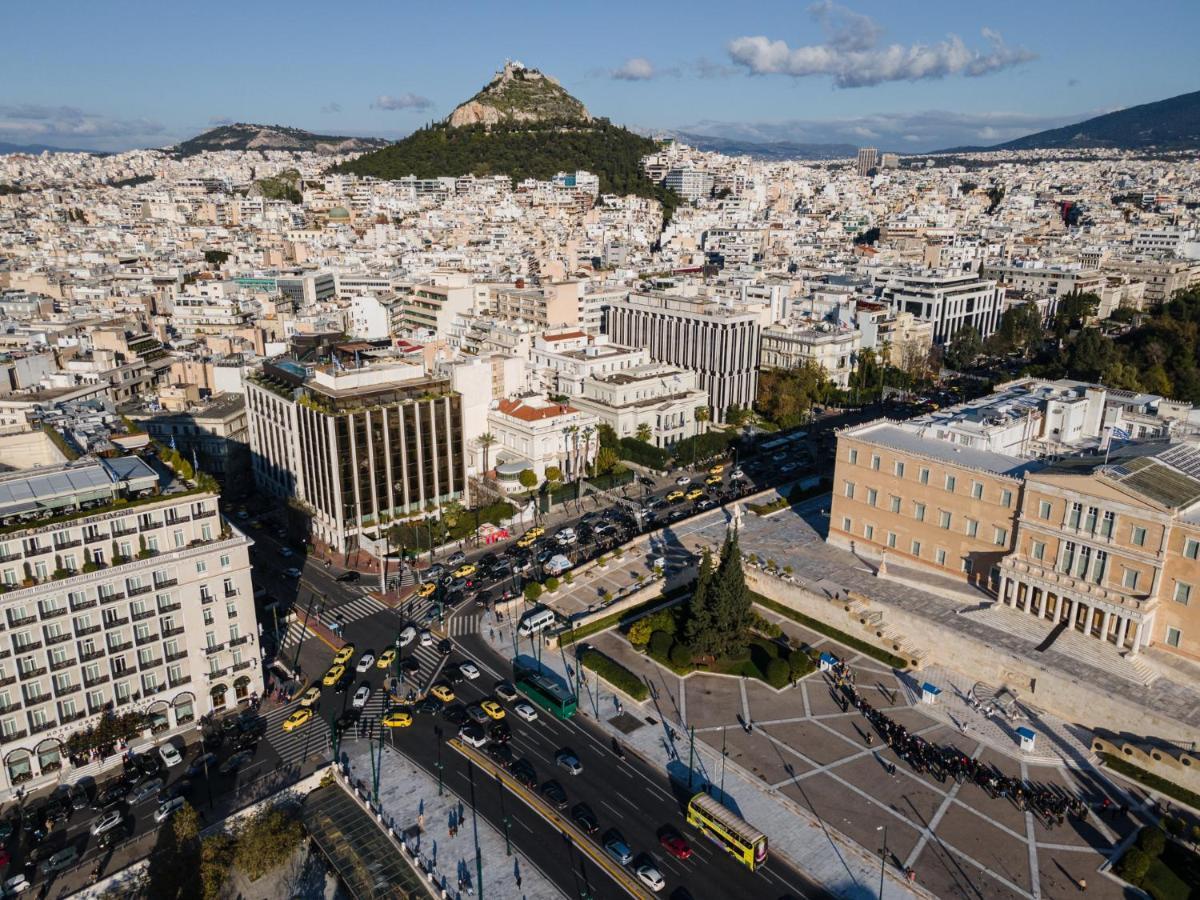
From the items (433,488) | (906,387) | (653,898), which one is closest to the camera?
(653,898)

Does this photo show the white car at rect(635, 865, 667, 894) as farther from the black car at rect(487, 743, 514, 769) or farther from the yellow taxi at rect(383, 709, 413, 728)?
the yellow taxi at rect(383, 709, 413, 728)

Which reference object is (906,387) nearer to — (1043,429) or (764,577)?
(1043,429)

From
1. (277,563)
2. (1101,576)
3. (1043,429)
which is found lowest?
(277,563)

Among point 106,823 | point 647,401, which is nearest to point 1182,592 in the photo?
point 647,401

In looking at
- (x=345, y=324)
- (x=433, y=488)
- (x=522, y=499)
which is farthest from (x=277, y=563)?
(x=345, y=324)

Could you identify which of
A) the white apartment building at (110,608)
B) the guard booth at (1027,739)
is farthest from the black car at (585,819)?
the guard booth at (1027,739)

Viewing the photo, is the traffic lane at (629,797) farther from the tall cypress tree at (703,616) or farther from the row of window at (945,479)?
the row of window at (945,479)

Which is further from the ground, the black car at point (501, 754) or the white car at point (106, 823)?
the white car at point (106, 823)
